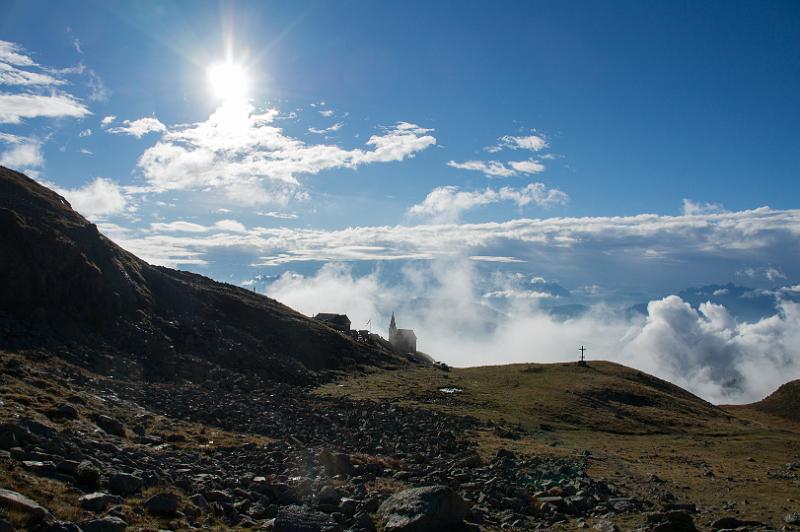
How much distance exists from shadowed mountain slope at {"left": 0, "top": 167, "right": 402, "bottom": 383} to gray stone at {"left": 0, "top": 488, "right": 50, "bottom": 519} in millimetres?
28058

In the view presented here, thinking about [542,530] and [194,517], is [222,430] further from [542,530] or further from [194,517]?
[542,530]

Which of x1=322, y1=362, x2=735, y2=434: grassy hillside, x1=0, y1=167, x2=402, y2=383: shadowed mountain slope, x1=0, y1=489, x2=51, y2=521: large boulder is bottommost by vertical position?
x1=0, y1=489, x2=51, y2=521: large boulder

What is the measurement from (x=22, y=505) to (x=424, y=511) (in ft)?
35.0

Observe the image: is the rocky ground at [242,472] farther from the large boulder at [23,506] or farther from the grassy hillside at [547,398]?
the grassy hillside at [547,398]

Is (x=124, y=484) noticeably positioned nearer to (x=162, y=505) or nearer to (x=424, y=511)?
(x=162, y=505)

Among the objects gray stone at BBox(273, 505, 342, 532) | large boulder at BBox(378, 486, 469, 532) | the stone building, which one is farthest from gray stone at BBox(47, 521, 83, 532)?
the stone building

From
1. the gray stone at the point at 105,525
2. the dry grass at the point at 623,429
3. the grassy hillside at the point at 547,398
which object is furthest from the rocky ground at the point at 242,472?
the grassy hillside at the point at 547,398

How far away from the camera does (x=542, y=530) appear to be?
19594 millimetres

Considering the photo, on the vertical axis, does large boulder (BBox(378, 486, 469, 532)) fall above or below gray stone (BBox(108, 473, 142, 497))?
below

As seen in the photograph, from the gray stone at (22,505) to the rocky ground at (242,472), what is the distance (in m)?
0.04

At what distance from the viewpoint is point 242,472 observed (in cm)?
2255

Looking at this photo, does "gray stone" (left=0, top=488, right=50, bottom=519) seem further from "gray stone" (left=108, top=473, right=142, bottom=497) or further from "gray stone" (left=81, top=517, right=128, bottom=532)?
"gray stone" (left=108, top=473, right=142, bottom=497)

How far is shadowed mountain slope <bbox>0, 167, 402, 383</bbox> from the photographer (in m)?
45.5

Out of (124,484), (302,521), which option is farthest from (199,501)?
(302,521)
